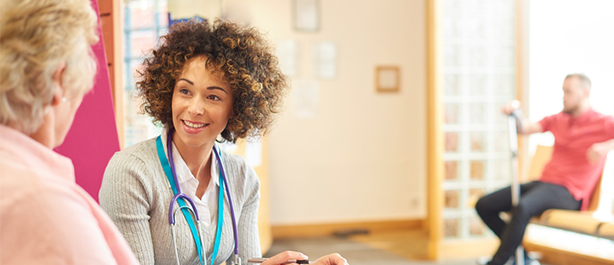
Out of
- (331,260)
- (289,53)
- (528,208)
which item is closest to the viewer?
(331,260)

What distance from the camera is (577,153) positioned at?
3209mm

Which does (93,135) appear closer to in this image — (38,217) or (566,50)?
(38,217)

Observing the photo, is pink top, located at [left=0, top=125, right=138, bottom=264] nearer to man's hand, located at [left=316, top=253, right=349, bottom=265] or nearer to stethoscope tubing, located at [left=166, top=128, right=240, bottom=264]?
stethoscope tubing, located at [left=166, top=128, right=240, bottom=264]

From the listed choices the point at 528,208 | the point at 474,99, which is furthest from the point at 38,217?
the point at 474,99

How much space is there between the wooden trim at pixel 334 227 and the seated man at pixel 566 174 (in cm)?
171

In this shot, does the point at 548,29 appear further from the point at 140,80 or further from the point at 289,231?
the point at 140,80

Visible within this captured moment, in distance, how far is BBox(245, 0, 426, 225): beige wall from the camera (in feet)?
15.5

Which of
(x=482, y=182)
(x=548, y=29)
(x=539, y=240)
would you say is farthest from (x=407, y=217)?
(x=548, y=29)

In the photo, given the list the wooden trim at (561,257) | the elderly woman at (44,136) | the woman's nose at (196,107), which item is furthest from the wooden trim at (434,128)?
the elderly woman at (44,136)

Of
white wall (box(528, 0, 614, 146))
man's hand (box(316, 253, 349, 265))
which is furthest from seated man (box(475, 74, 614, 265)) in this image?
man's hand (box(316, 253, 349, 265))

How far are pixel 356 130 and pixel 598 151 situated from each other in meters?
2.32

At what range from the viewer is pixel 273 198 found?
15.5 feet

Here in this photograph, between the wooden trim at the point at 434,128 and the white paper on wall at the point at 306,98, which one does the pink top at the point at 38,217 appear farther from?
the white paper on wall at the point at 306,98

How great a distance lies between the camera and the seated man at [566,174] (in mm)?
3094
